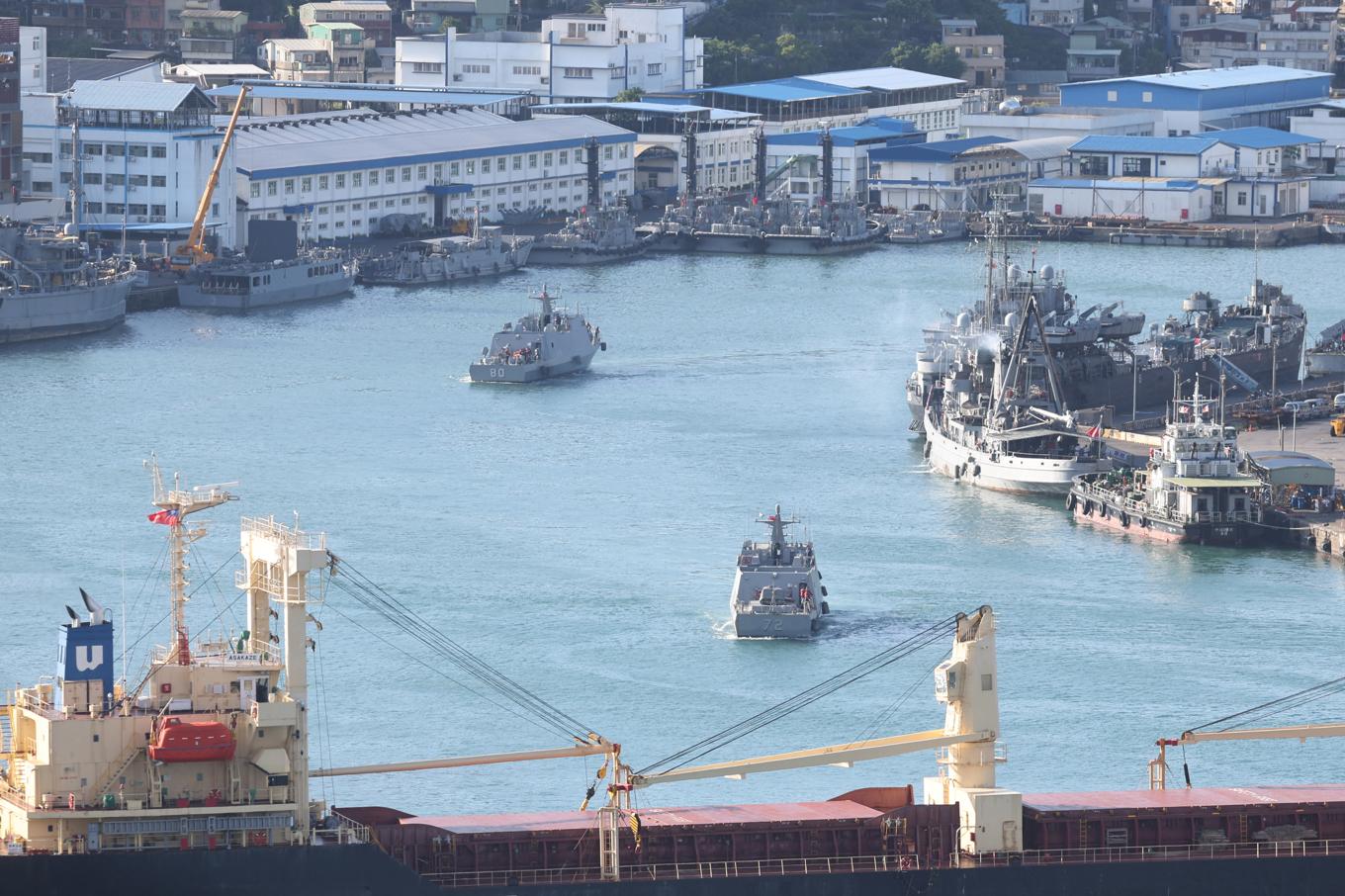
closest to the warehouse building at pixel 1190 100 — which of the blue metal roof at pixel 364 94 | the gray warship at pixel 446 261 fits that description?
the blue metal roof at pixel 364 94

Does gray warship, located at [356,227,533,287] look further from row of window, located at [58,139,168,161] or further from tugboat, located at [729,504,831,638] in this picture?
tugboat, located at [729,504,831,638]

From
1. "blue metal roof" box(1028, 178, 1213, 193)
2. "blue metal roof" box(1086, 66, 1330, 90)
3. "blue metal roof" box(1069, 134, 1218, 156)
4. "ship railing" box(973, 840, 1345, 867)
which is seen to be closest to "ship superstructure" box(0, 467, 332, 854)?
"ship railing" box(973, 840, 1345, 867)

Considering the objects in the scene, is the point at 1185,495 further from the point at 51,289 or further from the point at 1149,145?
the point at 1149,145

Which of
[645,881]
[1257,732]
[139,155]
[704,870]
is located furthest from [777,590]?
[139,155]

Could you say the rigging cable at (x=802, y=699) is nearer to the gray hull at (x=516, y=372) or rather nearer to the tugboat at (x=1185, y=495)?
the tugboat at (x=1185, y=495)

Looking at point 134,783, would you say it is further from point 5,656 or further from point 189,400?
point 189,400
